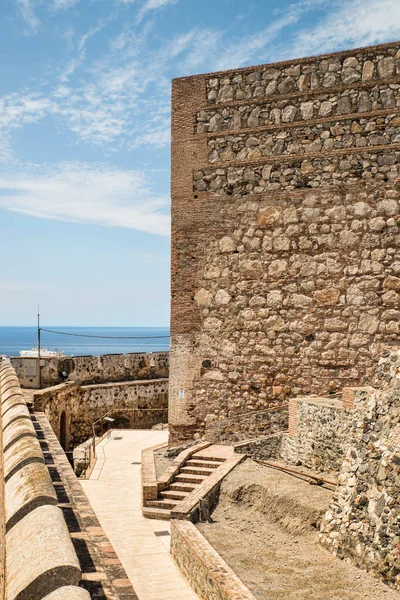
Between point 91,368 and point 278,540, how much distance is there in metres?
12.9

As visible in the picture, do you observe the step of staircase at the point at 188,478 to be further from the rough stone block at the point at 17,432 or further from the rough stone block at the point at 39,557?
the rough stone block at the point at 39,557

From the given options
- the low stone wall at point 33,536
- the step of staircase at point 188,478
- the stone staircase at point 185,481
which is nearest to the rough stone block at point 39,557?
the low stone wall at point 33,536

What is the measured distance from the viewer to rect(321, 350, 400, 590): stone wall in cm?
719

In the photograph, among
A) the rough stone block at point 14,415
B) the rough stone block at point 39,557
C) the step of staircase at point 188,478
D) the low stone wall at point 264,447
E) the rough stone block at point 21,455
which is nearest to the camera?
the rough stone block at point 39,557

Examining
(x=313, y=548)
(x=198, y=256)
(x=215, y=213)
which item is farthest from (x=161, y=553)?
(x=215, y=213)

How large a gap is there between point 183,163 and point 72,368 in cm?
1001

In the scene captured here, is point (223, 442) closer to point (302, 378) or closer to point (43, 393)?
point (302, 378)

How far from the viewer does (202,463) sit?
11086 mm

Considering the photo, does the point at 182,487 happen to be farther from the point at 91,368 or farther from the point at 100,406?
the point at 91,368

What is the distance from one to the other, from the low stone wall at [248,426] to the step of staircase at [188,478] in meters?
1.08

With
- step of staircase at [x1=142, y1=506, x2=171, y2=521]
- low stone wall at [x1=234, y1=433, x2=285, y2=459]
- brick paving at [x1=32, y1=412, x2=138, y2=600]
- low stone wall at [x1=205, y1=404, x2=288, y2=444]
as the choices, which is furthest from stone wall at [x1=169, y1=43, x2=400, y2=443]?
brick paving at [x1=32, y1=412, x2=138, y2=600]

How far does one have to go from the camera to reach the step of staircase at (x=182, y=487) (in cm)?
1065

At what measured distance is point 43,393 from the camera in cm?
1608

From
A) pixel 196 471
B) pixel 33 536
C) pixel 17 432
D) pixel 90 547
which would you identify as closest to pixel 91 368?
pixel 196 471
